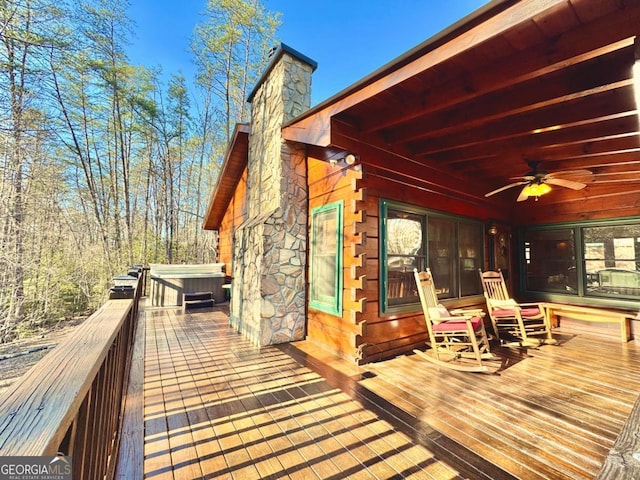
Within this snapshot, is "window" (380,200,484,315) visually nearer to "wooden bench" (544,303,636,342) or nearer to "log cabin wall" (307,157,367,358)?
"log cabin wall" (307,157,367,358)

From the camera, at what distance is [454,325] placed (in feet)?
11.2

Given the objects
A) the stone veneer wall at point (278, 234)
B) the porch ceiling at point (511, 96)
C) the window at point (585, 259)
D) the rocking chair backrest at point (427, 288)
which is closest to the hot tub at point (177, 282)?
the stone veneer wall at point (278, 234)

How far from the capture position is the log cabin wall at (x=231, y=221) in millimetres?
7219

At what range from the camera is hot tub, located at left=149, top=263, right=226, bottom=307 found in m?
7.51

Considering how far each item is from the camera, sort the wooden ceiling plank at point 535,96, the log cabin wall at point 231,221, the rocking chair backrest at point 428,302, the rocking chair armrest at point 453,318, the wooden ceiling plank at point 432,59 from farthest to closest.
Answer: the log cabin wall at point 231,221 → the rocking chair backrest at point 428,302 → the rocking chair armrest at point 453,318 → the wooden ceiling plank at point 535,96 → the wooden ceiling plank at point 432,59

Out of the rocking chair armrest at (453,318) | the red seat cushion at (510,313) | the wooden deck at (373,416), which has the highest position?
the rocking chair armrest at (453,318)

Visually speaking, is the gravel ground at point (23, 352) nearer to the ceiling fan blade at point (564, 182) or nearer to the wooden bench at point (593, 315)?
the ceiling fan blade at point (564, 182)

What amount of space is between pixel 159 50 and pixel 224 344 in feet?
35.3

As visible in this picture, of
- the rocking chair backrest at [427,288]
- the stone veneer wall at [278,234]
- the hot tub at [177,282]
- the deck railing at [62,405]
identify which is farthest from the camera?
the hot tub at [177,282]

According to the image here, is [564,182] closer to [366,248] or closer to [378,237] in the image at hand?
[378,237]

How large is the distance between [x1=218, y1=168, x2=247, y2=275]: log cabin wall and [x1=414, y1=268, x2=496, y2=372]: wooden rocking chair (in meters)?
4.39

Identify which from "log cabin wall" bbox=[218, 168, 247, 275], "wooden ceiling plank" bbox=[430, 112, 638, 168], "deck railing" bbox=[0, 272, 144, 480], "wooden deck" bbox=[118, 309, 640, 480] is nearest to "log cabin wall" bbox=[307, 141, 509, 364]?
"wooden deck" bbox=[118, 309, 640, 480]

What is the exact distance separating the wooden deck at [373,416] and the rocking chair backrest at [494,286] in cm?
114

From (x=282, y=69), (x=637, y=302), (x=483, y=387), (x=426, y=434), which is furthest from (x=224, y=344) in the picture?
(x=637, y=302)
